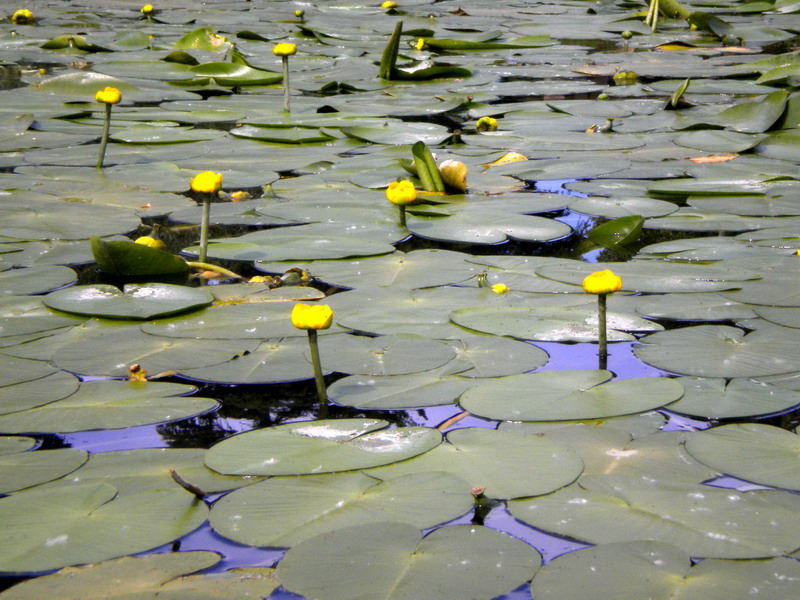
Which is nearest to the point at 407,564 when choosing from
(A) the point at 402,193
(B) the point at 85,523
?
(B) the point at 85,523

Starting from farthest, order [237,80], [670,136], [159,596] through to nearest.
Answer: [237,80] < [670,136] < [159,596]

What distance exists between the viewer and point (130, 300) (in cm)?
181

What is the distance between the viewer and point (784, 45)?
5621mm

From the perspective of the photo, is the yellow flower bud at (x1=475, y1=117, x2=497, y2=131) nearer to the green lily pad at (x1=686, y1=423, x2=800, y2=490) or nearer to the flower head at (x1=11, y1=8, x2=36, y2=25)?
the green lily pad at (x1=686, y1=423, x2=800, y2=490)

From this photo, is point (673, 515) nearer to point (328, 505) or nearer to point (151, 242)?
point (328, 505)

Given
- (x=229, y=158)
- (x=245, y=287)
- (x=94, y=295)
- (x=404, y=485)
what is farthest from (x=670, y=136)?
(x=404, y=485)

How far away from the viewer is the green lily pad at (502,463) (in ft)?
3.84

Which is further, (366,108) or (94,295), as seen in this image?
(366,108)

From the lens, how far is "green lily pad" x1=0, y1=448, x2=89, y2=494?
1199 millimetres

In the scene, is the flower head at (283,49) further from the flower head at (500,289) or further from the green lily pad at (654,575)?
the green lily pad at (654,575)

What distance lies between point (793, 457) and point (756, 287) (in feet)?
2.24

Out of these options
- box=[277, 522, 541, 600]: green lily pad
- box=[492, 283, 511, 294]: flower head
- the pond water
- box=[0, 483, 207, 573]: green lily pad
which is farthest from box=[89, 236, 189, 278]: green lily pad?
box=[277, 522, 541, 600]: green lily pad

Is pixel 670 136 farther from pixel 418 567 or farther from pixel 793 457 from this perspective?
pixel 418 567

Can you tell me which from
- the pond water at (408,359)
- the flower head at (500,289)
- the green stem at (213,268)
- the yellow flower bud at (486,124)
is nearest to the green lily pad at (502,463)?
the pond water at (408,359)
